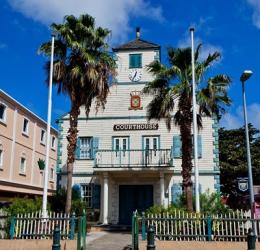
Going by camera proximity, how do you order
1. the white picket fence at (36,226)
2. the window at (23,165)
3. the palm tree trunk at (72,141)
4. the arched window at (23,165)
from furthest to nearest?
1. the window at (23,165)
2. the arched window at (23,165)
3. the palm tree trunk at (72,141)
4. the white picket fence at (36,226)

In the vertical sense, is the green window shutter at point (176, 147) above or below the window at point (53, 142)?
below

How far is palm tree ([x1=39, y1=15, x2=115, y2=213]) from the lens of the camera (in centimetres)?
1819

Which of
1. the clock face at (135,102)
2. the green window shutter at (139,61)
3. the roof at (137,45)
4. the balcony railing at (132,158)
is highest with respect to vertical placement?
the roof at (137,45)

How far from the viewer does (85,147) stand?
82.0 feet

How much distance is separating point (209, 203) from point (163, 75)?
610 cm

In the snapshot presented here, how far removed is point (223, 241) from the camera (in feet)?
42.4

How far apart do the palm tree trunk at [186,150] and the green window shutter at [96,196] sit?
8.06 meters

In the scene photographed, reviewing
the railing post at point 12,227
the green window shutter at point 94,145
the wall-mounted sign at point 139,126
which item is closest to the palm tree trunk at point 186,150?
the wall-mounted sign at point 139,126

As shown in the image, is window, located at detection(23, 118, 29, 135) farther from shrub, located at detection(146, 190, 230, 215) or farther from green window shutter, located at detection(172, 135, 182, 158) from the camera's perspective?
shrub, located at detection(146, 190, 230, 215)

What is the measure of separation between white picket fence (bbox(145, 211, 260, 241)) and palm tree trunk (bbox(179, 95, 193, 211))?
281 cm

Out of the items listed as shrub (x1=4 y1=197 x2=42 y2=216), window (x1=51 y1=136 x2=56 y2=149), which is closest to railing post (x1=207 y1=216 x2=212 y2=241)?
shrub (x1=4 y1=197 x2=42 y2=216)

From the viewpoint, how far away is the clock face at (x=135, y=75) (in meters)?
25.6

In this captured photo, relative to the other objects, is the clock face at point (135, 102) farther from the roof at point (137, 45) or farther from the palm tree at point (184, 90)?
the palm tree at point (184, 90)

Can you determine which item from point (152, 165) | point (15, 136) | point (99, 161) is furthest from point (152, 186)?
point (15, 136)
